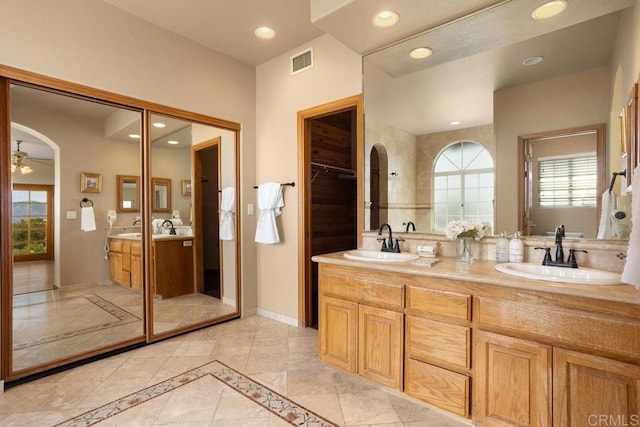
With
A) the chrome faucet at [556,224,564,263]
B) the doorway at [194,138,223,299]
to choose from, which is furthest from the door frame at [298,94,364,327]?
the chrome faucet at [556,224,564,263]

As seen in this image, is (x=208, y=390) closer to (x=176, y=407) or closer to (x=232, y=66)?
(x=176, y=407)

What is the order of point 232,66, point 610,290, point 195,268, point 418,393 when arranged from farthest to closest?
point 232,66, point 195,268, point 418,393, point 610,290

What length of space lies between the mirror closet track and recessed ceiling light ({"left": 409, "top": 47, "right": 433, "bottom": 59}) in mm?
1993

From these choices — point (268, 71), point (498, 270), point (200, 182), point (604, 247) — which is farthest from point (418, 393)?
point (268, 71)

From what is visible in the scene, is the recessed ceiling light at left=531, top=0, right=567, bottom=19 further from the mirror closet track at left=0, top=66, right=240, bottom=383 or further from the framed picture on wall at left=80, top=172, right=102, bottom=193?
the framed picture on wall at left=80, top=172, right=102, bottom=193

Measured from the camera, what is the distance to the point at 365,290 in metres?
2.13

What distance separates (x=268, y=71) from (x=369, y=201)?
1954 mm

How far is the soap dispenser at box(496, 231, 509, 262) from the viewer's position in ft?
6.68

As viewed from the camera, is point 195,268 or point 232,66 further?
point 232,66

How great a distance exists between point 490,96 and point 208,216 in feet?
8.98

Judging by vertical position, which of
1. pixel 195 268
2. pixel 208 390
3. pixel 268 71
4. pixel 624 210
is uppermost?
pixel 268 71

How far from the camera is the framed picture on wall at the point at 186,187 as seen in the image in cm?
309

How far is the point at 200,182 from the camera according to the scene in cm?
323

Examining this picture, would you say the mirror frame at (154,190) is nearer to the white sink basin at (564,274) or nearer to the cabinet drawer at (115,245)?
the cabinet drawer at (115,245)
